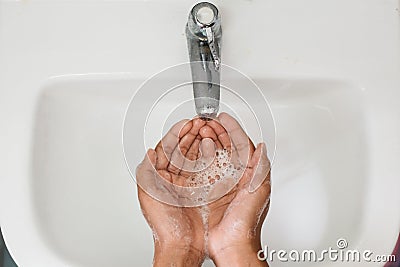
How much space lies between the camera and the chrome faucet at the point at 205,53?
679mm

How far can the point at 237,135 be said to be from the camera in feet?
2.62

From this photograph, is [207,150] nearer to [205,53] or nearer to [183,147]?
[183,147]

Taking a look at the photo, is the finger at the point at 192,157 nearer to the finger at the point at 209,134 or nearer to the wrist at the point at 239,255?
the finger at the point at 209,134

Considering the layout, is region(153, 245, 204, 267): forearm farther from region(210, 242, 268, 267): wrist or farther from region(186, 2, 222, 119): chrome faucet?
region(186, 2, 222, 119): chrome faucet

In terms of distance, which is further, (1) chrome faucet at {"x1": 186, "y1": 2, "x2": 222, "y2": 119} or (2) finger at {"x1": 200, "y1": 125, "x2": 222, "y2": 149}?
(2) finger at {"x1": 200, "y1": 125, "x2": 222, "y2": 149}

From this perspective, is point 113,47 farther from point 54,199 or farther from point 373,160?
point 373,160

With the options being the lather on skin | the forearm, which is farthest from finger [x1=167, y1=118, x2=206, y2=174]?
the forearm

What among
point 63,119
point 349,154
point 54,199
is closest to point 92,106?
point 63,119

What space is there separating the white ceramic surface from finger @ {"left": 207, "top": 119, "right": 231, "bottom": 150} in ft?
0.26

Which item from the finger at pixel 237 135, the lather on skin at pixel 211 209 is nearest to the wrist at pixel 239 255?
the lather on skin at pixel 211 209

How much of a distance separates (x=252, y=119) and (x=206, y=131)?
7 cm

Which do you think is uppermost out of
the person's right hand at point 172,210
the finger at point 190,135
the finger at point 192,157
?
the finger at point 190,135

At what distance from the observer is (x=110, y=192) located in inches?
32.6

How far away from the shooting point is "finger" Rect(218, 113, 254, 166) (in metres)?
0.79
